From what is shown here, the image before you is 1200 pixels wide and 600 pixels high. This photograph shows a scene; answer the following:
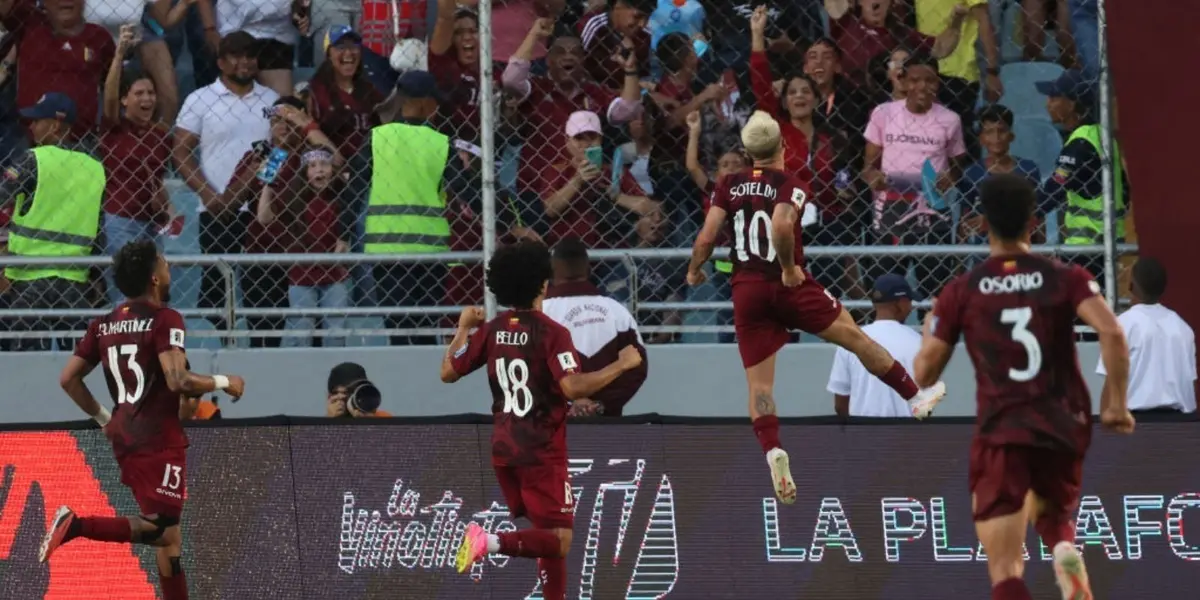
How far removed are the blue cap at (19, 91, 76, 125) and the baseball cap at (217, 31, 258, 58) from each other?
102cm

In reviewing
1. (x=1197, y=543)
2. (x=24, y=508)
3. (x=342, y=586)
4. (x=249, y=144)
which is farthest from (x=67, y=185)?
(x=1197, y=543)

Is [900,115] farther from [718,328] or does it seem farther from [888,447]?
[888,447]

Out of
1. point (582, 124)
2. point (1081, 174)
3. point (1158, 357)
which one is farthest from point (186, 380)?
point (1081, 174)

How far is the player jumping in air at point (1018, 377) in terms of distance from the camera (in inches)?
301

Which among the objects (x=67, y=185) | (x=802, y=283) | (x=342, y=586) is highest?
(x=67, y=185)

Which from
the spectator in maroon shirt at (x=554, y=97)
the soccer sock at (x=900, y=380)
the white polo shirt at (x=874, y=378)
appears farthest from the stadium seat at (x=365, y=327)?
the soccer sock at (x=900, y=380)

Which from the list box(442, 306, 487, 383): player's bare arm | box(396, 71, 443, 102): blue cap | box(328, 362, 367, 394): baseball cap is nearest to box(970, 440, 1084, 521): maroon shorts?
box(442, 306, 487, 383): player's bare arm

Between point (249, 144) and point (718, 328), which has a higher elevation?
point (249, 144)

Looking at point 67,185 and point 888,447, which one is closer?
point 888,447

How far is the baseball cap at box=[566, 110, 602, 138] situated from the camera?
484 inches

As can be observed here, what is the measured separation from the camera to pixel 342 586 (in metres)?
10.6

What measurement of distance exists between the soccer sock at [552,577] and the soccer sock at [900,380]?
191 centimetres

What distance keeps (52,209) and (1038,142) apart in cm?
621

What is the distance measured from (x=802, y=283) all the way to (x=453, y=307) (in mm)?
2924
